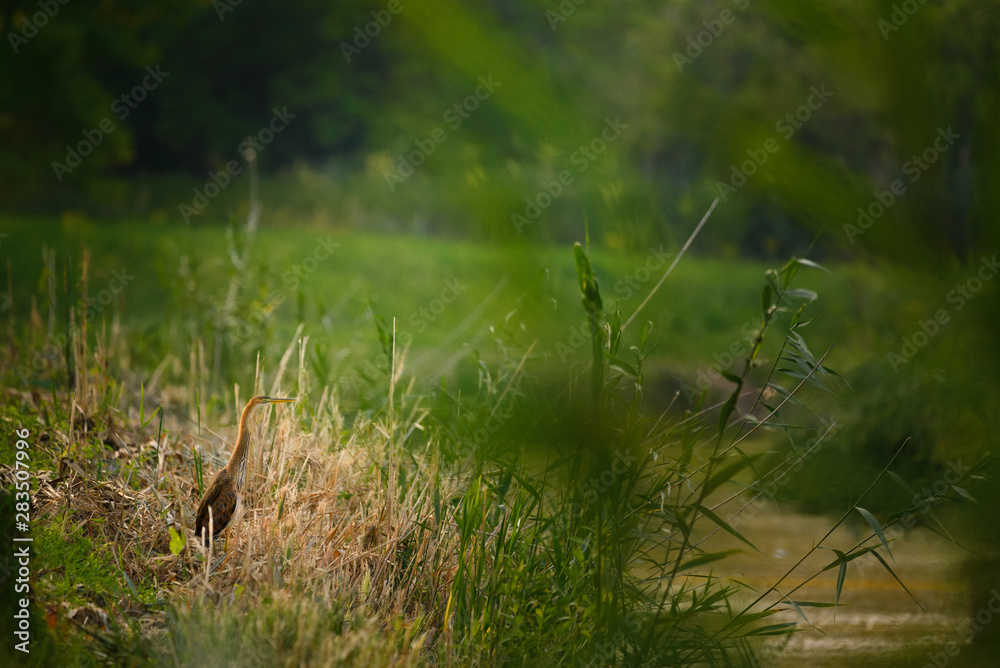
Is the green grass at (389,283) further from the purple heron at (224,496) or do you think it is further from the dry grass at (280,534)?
the purple heron at (224,496)

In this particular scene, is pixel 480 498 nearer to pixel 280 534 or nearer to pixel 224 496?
pixel 280 534

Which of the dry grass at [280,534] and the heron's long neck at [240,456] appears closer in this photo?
the dry grass at [280,534]

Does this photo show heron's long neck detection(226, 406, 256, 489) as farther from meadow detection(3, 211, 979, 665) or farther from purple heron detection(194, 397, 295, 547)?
meadow detection(3, 211, 979, 665)

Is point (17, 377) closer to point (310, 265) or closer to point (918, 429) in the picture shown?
point (918, 429)

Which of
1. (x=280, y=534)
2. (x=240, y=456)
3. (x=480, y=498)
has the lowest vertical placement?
(x=280, y=534)

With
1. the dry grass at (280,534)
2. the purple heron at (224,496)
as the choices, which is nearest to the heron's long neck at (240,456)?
the purple heron at (224,496)

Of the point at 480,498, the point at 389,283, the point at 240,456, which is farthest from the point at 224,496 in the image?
the point at 389,283

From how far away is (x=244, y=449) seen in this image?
2.37 metres

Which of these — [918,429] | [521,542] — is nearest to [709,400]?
[521,542]

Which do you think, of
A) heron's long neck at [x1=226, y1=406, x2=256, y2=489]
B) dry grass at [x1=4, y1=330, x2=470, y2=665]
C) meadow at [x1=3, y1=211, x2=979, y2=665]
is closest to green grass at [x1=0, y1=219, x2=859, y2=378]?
meadow at [x1=3, y1=211, x2=979, y2=665]

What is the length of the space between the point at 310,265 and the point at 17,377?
18.7 ft

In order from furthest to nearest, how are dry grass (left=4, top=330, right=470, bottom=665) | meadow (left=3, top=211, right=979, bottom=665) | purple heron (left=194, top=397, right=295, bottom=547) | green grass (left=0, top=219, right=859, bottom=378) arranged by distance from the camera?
1. purple heron (left=194, top=397, right=295, bottom=547)
2. dry grass (left=4, top=330, right=470, bottom=665)
3. meadow (left=3, top=211, right=979, bottom=665)
4. green grass (left=0, top=219, right=859, bottom=378)

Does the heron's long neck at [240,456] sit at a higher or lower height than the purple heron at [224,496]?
higher

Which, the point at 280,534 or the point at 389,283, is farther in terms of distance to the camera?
the point at 389,283
